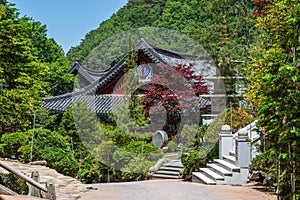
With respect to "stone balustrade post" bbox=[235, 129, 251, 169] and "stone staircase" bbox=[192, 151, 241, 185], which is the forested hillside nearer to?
"stone staircase" bbox=[192, 151, 241, 185]

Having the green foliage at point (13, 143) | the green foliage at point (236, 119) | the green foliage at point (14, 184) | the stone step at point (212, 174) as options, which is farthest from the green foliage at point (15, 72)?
the green foliage at point (236, 119)

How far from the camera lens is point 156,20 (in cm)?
3334

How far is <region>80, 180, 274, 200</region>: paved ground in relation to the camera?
28.3 ft

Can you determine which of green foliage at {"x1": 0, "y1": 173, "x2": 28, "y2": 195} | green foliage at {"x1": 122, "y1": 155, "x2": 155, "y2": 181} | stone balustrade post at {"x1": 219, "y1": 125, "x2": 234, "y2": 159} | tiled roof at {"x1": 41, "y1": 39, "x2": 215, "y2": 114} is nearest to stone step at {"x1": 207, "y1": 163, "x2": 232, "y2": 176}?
stone balustrade post at {"x1": 219, "y1": 125, "x2": 234, "y2": 159}

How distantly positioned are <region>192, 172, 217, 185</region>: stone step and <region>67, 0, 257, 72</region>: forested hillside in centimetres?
433

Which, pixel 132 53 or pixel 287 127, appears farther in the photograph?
pixel 132 53

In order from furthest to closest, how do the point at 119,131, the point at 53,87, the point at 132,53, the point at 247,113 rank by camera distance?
the point at 53,87, the point at 132,53, the point at 119,131, the point at 247,113

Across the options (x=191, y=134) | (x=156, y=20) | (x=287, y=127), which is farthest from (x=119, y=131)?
(x=156, y=20)

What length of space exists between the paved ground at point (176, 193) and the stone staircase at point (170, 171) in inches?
149

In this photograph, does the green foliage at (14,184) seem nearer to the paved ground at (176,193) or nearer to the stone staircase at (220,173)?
the paved ground at (176,193)

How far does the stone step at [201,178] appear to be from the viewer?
11.0m

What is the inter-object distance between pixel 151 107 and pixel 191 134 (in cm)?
231

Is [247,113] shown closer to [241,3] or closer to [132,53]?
[241,3]

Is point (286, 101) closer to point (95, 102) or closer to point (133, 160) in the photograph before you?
point (133, 160)
